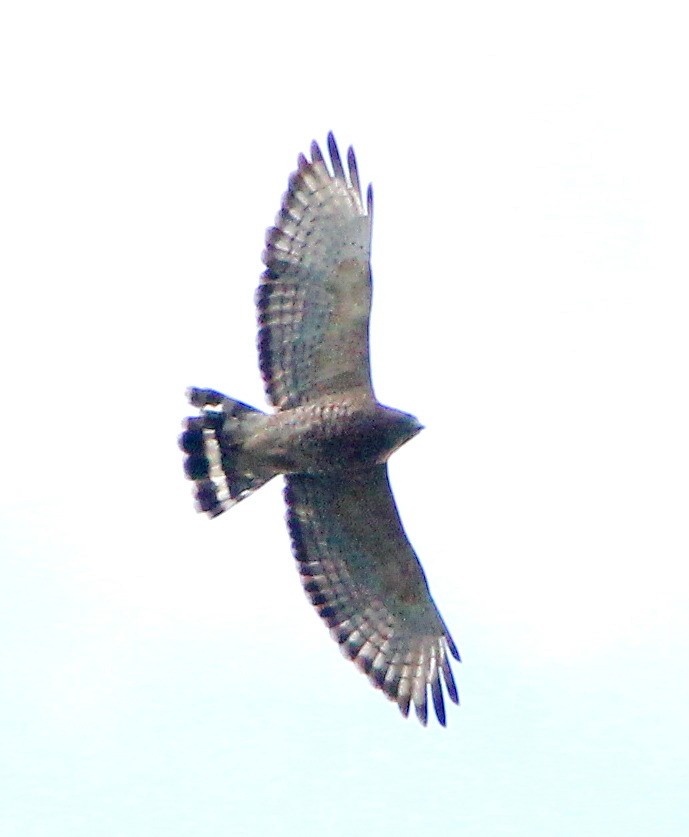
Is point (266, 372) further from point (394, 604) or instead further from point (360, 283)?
point (394, 604)

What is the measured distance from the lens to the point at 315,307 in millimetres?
16719

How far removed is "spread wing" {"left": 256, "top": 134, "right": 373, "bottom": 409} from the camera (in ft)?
54.7

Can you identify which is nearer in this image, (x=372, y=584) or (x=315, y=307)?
(x=315, y=307)

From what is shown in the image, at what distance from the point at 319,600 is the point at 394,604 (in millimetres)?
602

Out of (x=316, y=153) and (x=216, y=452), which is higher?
(x=316, y=153)

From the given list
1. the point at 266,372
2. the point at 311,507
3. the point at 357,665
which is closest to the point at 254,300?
the point at 266,372

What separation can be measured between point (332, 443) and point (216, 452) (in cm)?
105

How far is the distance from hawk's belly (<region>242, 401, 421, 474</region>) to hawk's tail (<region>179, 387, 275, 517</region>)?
0.77ft

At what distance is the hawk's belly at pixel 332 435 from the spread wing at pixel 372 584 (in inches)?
12.3

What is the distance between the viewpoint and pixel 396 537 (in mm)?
16953

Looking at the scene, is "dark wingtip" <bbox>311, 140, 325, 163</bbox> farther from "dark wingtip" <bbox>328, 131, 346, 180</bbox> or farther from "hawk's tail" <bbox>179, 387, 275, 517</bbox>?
"hawk's tail" <bbox>179, 387, 275, 517</bbox>

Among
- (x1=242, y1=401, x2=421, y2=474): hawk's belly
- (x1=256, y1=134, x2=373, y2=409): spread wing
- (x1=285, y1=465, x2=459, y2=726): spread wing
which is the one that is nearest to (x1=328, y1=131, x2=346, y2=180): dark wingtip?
(x1=256, y1=134, x2=373, y2=409): spread wing

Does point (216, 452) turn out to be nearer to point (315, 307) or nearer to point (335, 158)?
point (315, 307)

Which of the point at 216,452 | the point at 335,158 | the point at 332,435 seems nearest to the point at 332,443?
the point at 332,435
